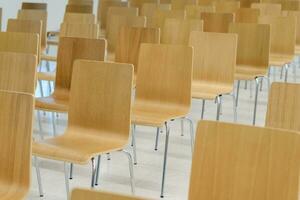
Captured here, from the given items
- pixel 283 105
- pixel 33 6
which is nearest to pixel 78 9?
pixel 33 6

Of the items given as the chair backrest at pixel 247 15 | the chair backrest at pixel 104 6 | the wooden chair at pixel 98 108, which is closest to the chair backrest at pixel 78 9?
the chair backrest at pixel 104 6

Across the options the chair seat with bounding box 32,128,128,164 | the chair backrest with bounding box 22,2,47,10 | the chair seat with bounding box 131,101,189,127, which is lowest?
the chair seat with bounding box 32,128,128,164

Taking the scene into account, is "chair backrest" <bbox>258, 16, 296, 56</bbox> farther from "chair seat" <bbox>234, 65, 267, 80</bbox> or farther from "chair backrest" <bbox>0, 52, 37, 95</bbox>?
"chair backrest" <bbox>0, 52, 37, 95</bbox>

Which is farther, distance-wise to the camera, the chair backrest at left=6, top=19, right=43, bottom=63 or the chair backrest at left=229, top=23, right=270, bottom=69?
the chair backrest at left=229, top=23, right=270, bottom=69

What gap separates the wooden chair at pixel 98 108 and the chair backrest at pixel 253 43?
214 centimetres

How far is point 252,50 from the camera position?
5.35m

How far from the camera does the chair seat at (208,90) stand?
444cm

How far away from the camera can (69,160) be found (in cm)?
311

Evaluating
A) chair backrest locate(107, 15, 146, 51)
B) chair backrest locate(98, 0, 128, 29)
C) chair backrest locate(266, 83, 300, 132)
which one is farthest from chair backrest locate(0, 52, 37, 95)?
chair backrest locate(98, 0, 128, 29)

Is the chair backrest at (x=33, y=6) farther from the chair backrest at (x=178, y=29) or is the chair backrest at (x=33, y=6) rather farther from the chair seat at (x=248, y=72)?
the chair seat at (x=248, y=72)

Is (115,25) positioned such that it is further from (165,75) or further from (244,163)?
(244,163)

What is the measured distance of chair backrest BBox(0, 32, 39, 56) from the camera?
431 centimetres

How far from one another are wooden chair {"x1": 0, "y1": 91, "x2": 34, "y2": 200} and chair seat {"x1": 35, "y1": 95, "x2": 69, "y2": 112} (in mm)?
1368

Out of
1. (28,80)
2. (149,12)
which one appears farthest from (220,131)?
(149,12)
